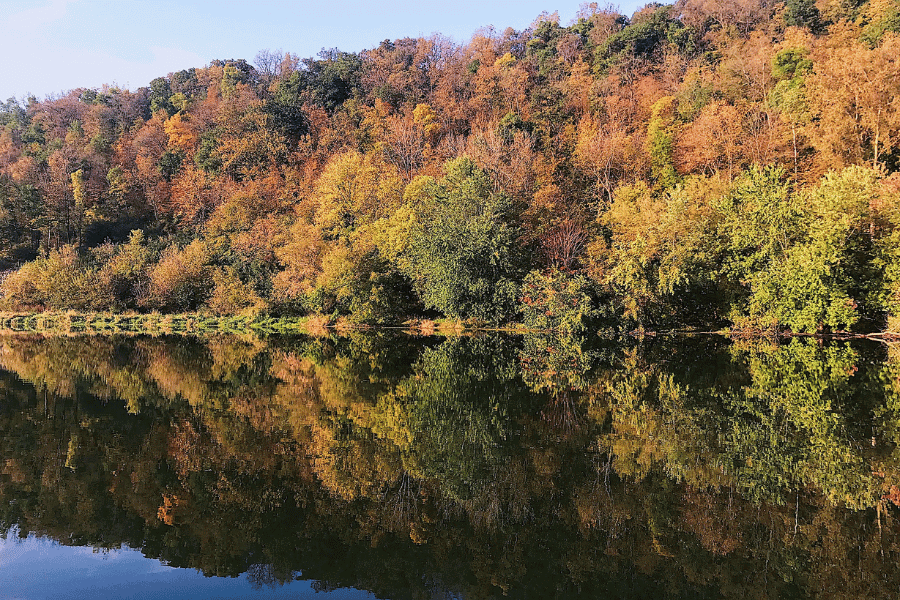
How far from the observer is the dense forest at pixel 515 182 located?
32906 mm

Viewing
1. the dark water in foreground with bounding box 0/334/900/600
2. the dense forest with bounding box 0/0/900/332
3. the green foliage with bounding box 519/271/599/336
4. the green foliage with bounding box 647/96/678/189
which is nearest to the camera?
the dark water in foreground with bounding box 0/334/900/600

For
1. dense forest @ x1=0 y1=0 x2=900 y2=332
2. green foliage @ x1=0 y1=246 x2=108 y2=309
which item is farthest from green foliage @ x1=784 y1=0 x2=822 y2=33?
green foliage @ x1=0 y1=246 x2=108 y2=309

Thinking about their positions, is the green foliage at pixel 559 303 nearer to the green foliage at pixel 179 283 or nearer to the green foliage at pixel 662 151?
the green foliage at pixel 662 151

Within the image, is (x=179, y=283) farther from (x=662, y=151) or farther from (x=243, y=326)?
(x=662, y=151)

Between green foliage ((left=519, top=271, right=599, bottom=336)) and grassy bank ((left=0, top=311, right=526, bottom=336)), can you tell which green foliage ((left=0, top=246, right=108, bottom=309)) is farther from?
green foliage ((left=519, top=271, right=599, bottom=336))

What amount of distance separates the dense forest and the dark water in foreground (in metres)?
16.2

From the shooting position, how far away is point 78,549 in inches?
292

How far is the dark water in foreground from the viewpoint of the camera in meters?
6.40

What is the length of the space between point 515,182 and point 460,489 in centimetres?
3855

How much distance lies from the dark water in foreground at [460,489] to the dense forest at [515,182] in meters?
16.2

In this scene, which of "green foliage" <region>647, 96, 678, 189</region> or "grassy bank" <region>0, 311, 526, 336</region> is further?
"green foliage" <region>647, 96, 678, 189</region>

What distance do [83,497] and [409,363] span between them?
1427 cm

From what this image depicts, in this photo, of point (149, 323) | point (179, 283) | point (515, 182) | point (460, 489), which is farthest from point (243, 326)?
point (460, 489)

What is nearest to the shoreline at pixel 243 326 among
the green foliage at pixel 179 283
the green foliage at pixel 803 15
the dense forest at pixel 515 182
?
the dense forest at pixel 515 182
